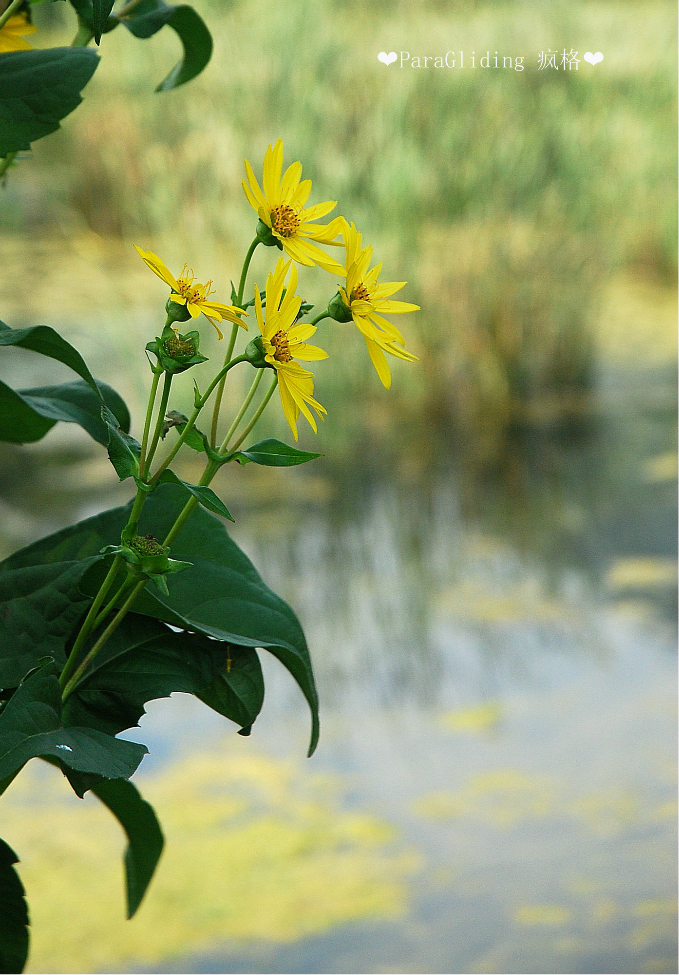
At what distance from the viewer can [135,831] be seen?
0.73ft

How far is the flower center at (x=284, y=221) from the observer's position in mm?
172

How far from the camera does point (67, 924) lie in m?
0.74

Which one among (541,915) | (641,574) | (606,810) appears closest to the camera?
(541,915)

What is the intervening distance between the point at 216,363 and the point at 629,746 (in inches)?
31.9

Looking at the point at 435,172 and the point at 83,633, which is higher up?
the point at 435,172

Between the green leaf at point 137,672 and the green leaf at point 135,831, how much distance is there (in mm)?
19

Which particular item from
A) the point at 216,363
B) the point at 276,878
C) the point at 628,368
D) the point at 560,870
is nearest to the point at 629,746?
the point at 560,870

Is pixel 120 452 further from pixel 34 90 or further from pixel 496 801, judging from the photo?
pixel 496 801

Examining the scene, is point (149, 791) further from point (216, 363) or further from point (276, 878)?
point (216, 363)

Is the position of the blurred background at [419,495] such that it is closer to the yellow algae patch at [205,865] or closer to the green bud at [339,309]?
the yellow algae patch at [205,865]

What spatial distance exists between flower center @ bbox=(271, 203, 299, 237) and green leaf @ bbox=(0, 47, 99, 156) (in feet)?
0.14

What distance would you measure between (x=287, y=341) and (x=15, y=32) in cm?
10

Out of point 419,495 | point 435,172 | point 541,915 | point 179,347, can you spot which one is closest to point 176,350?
point 179,347

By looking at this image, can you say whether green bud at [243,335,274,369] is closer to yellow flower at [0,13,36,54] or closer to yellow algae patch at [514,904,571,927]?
yellow flower at [0,13,36,54]
